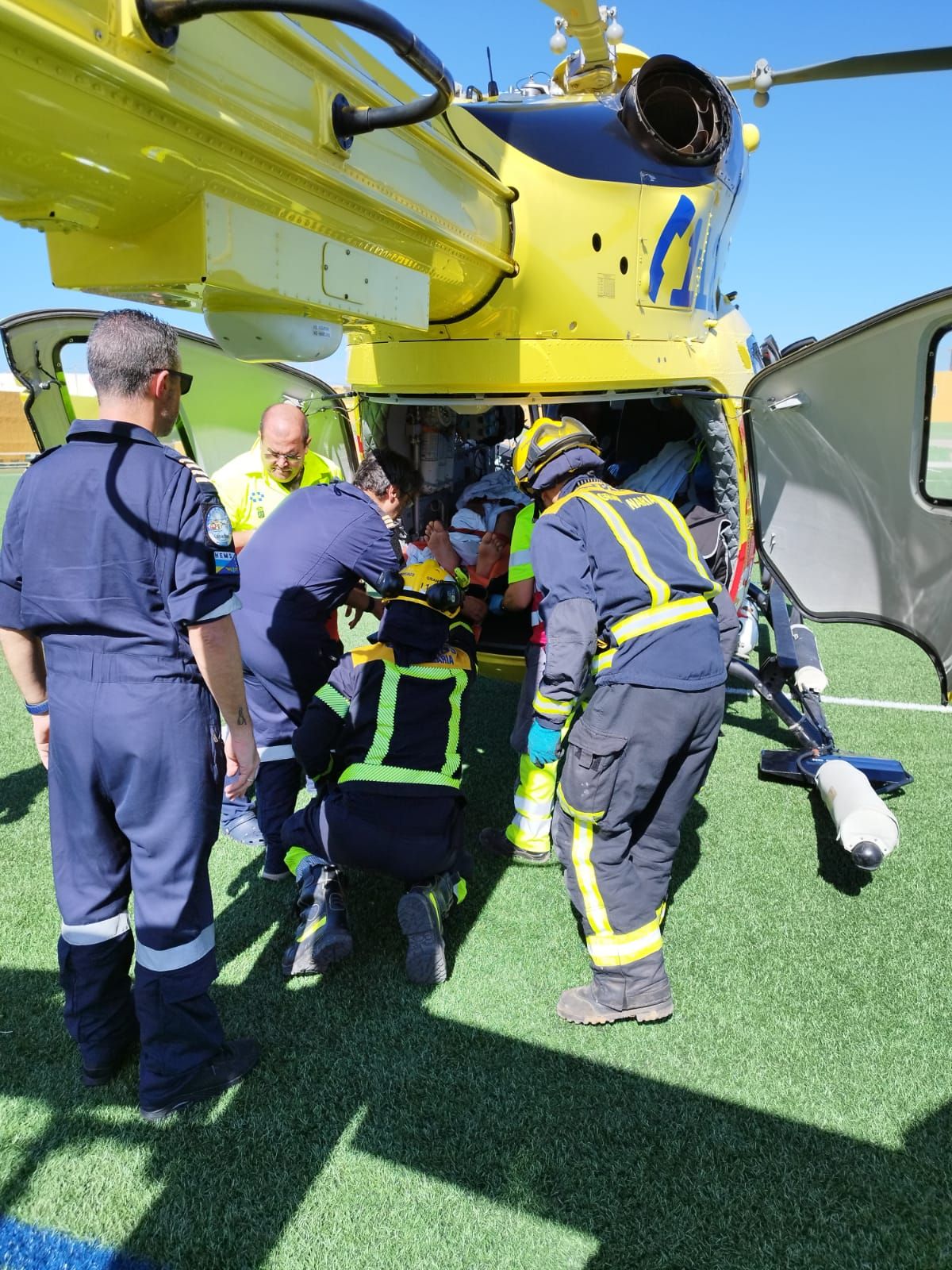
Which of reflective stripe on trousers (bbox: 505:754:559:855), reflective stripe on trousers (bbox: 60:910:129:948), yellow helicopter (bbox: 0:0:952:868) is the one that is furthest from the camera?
reflective stripe on trousers (bbox: 505:754:559:855)

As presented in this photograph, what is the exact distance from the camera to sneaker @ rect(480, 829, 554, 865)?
3775 millimetres

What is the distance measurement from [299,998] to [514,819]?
130 centimetres

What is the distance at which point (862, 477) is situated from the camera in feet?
12.3

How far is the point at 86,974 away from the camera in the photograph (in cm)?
242

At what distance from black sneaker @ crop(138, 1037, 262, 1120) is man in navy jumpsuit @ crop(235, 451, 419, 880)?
3.16ft

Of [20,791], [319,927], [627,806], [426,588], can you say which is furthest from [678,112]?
[20,791]

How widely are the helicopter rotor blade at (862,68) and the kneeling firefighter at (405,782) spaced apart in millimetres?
2716

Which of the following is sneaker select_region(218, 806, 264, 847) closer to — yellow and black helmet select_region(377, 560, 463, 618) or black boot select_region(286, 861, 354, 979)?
black boot select_region(286, 861, 354, 979)

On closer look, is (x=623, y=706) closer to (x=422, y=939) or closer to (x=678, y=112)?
(x=422, y=939)

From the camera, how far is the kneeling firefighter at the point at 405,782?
292cm

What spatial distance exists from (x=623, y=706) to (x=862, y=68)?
3016 mm

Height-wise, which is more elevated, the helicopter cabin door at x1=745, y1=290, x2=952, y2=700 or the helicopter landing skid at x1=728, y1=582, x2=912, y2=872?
the helicopter cabin door at x1=745, y1=290, x2=952, y2=700

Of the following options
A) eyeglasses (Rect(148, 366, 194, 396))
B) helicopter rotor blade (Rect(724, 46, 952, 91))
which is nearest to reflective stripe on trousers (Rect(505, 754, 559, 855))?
eyeglasses (Rect(148, 366, 194, 396))

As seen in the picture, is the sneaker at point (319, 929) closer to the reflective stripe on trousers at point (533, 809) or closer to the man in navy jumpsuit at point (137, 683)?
the man in navy jumpsuit at point (137, 683)
